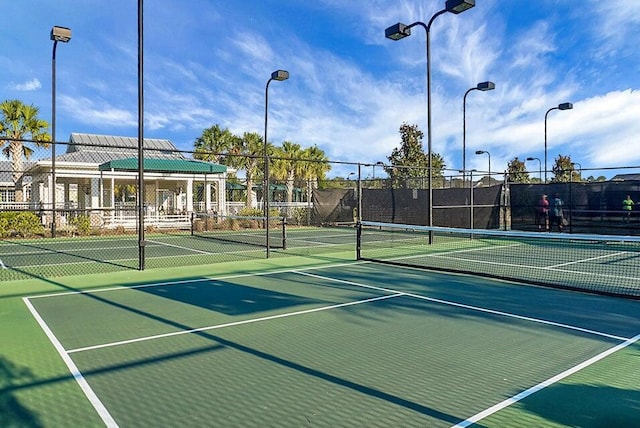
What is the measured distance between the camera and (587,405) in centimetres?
343

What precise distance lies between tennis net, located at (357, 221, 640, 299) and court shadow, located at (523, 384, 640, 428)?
4158mm

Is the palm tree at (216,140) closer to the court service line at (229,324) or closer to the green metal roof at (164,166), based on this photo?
the green metal roof at (164,166)

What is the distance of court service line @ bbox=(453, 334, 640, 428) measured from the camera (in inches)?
128

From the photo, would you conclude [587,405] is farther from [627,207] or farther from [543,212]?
[543,212]

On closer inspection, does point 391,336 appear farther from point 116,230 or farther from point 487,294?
point 116,230

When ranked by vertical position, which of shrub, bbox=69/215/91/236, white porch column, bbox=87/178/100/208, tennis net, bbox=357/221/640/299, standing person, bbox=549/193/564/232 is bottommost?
tennis net, bbox=357/221/640/299

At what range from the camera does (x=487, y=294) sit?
24.8ft

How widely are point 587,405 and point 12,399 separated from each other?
414 cm

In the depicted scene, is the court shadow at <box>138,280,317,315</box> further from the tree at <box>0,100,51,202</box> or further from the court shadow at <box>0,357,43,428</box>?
the tree at <box>0,100,51,202</box>

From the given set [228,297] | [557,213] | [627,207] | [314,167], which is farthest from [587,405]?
[314,167]

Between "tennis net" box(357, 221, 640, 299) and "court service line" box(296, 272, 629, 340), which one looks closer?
"court service line" box(296, 272, 629, 340)

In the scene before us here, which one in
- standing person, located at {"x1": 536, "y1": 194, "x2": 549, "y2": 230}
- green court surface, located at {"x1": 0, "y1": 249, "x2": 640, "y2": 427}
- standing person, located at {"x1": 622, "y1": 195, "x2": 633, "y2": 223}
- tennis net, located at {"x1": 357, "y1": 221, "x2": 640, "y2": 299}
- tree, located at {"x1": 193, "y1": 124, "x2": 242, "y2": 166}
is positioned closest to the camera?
green court surface, located at {"x1": 0, "y1": 249, "x2": 640, "y2": 427}

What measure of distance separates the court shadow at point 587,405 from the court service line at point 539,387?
0.07 meters

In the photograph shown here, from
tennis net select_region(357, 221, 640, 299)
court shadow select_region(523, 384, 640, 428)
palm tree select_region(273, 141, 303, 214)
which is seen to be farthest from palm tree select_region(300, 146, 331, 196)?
court shadow select_region(523, 384, 640, 428)
